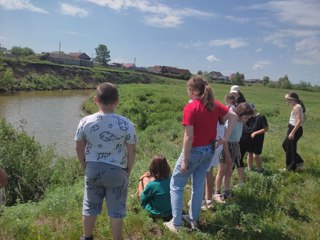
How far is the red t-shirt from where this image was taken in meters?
4.51

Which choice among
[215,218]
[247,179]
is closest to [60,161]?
[247,179]

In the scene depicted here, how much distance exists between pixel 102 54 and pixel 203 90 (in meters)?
131

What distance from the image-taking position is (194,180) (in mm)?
4895

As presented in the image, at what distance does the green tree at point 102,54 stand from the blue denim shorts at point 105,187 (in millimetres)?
127719

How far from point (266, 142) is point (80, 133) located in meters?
9.34

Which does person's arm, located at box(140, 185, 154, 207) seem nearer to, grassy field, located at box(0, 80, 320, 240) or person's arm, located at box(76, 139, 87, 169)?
grassy field, located at box(0, 80, 320, 240)

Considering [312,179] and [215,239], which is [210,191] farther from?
[312,179]

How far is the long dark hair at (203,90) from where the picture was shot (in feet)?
15.0

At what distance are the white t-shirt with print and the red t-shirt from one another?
82cm

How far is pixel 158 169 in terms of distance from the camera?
17.9 feet

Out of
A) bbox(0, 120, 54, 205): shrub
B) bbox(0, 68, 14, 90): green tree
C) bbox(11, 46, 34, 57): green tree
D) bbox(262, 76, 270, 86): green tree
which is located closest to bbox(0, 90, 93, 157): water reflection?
bbox(0, 120, 54, 205): shrub

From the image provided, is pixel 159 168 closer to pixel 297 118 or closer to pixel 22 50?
pixel 297 118

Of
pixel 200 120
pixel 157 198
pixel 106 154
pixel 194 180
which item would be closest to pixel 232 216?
pixel 194 180

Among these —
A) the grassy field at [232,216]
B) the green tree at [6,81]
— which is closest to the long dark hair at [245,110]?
the grassy field at [232,216]
